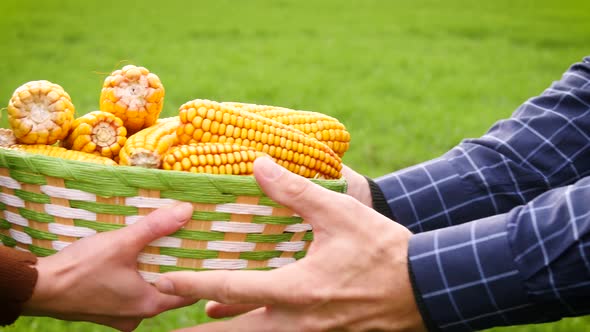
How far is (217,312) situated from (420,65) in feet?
26.6

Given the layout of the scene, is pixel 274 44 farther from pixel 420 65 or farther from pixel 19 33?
pixel 19 33

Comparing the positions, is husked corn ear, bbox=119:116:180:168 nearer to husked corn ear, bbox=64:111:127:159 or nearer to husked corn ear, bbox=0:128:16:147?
husked corn ear, bbox=64:111:127:159

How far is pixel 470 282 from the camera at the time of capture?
142cm

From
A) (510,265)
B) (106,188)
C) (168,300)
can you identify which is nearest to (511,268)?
(510,265)

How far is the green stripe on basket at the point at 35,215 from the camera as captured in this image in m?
1.52

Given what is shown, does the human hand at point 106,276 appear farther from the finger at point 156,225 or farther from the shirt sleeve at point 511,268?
the shirt sleeve at point 511,268

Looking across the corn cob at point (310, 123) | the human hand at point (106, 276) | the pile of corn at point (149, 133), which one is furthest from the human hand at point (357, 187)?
the human hand at point (106, 276)

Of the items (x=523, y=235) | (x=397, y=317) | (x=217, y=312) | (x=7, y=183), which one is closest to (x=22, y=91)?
(x=7, y=183)

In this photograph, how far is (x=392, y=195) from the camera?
2154mm

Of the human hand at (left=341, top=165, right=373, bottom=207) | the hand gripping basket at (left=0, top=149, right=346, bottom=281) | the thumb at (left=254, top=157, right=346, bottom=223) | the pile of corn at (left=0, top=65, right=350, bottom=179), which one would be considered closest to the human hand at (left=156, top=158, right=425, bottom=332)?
the thumb at (left=254, top=157, right=346, bottom=223)

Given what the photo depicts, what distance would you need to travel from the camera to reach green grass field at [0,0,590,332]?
685cm

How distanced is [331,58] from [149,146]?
8295 mm

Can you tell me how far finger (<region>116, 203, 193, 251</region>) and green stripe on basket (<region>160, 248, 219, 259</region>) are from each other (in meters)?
0.07

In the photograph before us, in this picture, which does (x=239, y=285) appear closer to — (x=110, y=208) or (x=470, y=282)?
(x=110, y=208)
